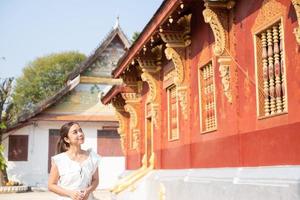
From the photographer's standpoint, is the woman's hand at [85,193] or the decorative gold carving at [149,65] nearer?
the woman's hand at [85,193]

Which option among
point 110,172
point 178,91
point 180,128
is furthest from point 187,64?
point 110,172

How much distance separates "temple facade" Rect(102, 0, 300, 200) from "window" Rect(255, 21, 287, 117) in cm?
1

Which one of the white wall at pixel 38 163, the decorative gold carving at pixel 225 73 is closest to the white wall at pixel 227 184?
the decorative gold carving at pixel 225 73

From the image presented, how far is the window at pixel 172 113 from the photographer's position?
10.4m

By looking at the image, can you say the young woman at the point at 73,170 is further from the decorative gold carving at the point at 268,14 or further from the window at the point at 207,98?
the window at the point at 207,98

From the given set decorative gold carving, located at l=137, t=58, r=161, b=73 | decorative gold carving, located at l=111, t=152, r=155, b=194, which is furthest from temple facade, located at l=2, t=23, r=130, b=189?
decorative gold carving, located at l=137, t=58, r=161, b=73

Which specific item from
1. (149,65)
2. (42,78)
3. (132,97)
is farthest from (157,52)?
(42,78)

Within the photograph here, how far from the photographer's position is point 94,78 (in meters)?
25.5

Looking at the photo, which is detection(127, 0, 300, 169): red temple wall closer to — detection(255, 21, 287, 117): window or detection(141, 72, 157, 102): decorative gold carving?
detection(255, 21, 287, 117): window

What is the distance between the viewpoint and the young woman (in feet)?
12.4

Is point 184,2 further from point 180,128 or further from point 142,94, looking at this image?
point 142,94

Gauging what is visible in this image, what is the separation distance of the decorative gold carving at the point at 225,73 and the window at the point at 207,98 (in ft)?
2.85

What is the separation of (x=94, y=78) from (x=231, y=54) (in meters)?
19.0

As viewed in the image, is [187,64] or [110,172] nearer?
[187,64]
